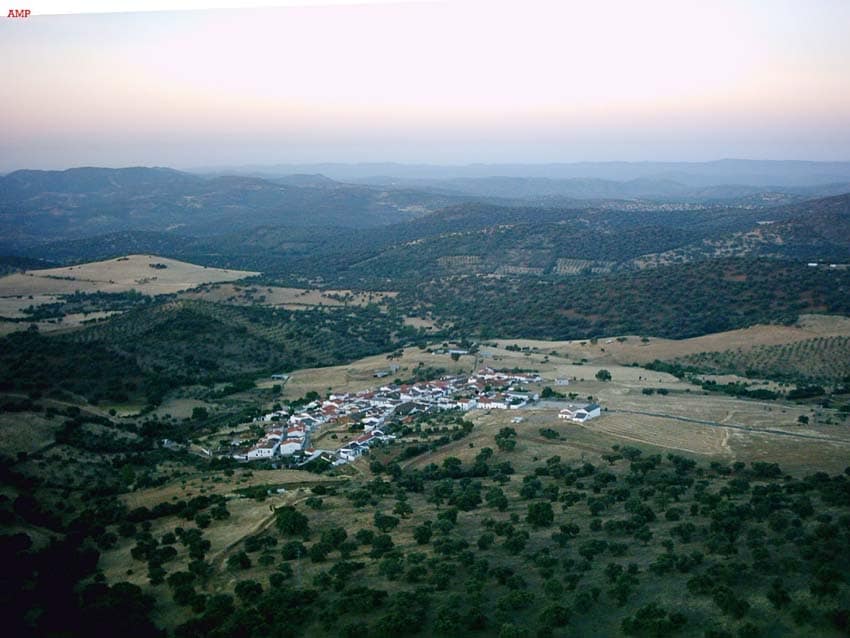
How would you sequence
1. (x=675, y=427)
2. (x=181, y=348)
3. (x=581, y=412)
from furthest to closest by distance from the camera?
(x=181, y=348), (x=581, y=412), (x=675, y=427)

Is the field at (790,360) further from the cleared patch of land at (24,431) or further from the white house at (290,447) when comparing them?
the cleared patch of land at (24,431)

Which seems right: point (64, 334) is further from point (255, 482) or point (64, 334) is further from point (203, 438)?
point (255, 482)

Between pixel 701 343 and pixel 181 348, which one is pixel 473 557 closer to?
pixel 181 348

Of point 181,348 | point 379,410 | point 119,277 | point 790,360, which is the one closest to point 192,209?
point 119,277

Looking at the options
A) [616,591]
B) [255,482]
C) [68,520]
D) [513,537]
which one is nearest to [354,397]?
[255,482]

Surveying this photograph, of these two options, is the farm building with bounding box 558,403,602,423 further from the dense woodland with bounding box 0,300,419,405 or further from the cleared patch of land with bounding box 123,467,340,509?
the dense woodland with bounding box 0,300,419,405

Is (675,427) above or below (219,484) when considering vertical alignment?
above

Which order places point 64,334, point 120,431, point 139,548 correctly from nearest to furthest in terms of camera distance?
point 139,548, point 120,431, point 64,334
